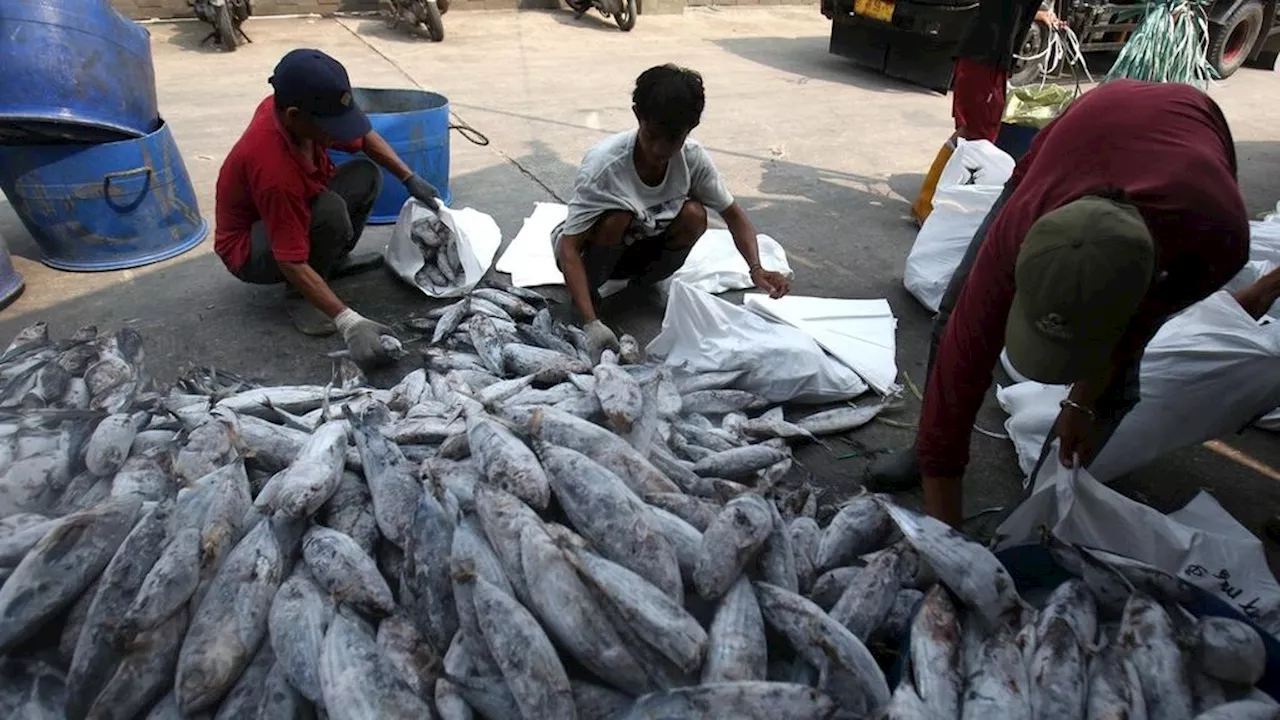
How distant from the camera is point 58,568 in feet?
5.63

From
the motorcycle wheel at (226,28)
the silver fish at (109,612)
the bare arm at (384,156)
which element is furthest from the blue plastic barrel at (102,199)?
the motorcycle wheel at (226,28)

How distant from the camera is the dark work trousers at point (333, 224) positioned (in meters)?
3.57

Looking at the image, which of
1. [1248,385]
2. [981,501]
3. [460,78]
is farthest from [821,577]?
[460,78]

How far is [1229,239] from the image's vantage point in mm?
1666

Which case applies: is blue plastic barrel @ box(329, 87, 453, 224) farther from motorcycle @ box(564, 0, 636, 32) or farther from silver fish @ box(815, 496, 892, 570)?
motorcycle @ box(564, 0, 636, 32)

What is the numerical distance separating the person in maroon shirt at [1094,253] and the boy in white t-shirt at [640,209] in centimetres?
147

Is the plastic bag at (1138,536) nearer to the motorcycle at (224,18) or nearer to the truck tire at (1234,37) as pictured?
the motorcycle at (224,18)

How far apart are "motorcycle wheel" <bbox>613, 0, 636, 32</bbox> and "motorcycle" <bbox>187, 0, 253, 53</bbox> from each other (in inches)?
192

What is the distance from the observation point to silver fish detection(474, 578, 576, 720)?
4.97 ft

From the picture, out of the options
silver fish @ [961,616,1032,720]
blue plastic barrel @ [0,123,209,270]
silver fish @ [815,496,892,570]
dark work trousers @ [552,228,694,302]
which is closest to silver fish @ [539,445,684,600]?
silver fish @ [815,496,892,570]

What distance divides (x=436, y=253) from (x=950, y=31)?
6459 mm

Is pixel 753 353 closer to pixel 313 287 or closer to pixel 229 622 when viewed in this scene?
pixel 313 287

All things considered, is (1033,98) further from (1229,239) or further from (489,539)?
(489,539)

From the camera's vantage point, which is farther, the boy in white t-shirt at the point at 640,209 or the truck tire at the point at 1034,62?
the truck tire at the point at 1034,62
